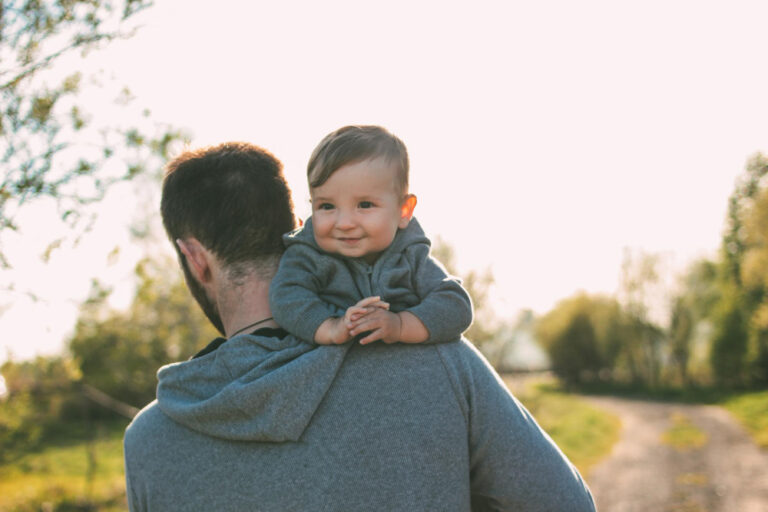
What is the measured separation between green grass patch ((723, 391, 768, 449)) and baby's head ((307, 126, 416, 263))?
688 inches

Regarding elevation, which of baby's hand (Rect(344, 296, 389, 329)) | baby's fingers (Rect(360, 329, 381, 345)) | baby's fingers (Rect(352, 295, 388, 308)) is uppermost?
baby's fingers (Rect(352, 295, 388, 308))

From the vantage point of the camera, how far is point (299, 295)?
1.84 meters

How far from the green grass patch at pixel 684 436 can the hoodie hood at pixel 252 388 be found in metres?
17.5

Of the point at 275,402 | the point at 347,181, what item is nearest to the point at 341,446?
the point at 275,402

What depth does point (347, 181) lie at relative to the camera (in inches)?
81.5

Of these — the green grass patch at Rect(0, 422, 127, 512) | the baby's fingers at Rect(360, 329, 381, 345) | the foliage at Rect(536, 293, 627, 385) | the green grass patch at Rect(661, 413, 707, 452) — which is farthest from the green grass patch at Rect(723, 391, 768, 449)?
the baby's fingers at Rect(360, 329, 381, 345)

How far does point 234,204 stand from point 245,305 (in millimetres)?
306

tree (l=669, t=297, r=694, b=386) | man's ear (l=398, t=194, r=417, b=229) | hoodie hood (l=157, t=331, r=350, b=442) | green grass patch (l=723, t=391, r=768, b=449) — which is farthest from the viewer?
tree (l=669, t=297, r=694, b=386)

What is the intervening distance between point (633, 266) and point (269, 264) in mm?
36435

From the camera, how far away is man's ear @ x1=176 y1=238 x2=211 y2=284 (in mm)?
2076

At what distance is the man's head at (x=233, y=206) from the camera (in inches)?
78.7

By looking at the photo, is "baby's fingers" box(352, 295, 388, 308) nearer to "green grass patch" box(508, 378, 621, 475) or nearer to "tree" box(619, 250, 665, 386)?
"green grass patch" box(508, 378, 621, 475)

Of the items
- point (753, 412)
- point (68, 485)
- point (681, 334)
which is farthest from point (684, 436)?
point (681, 334)

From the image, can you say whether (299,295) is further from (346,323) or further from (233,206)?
(233,206)
